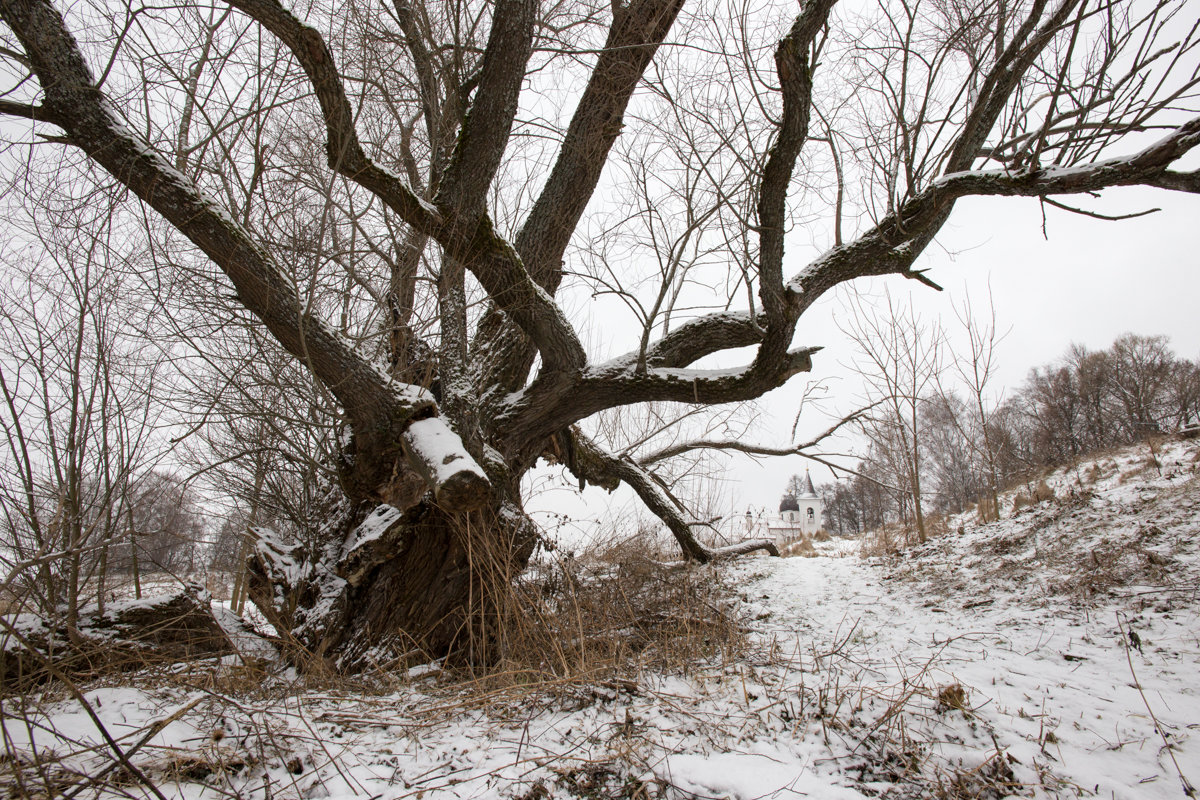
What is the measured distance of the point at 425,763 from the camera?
171 cm

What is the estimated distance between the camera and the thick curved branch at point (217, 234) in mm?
2533

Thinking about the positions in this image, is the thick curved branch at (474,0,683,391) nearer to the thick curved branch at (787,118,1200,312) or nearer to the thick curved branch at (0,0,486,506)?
the thick curved branch at (0,0,486,506)

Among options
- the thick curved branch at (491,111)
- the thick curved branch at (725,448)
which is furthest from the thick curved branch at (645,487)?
the thick curved branch at (491,111)

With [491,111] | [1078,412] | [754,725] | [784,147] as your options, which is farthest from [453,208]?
[1078,412]

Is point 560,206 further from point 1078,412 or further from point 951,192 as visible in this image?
point 1078,412

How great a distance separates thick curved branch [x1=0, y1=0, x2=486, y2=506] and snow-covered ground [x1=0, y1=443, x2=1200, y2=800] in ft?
3.96

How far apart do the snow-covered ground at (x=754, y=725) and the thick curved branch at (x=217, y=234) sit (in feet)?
3.96

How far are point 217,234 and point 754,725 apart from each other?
3397 mm

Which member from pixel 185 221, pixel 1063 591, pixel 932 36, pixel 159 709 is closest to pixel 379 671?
pixel 159 709

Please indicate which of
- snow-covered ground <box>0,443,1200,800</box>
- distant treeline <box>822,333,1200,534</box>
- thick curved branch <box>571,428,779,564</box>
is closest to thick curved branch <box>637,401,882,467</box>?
thick curved branch <box>571,428,779,564</box>

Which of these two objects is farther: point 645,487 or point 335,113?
point 645,487

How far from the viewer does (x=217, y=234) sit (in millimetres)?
2807

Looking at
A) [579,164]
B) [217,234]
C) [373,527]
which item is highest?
[579,164]

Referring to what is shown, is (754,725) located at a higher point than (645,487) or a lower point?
lower
